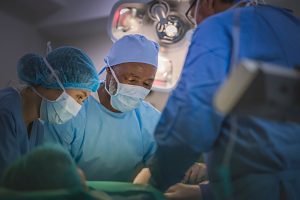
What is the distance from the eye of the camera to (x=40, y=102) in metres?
1.75

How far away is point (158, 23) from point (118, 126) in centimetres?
74

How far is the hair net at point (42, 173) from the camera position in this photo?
1.08 meters

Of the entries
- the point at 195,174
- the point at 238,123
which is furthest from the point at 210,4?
the point at 195,174

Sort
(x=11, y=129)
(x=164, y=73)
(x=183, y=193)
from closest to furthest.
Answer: (x=183, y=193)
(x=11, y=129)
(x=164, y=73)

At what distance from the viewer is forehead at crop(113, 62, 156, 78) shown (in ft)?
6.34

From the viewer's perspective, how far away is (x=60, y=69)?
5.64ft

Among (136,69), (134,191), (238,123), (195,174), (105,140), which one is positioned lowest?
(195,174)

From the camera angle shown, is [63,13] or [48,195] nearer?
[48,195]

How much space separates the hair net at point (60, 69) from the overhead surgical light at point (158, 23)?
23.1 inches

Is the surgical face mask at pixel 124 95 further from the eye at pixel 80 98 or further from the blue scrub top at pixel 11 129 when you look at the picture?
the blue scrub top at pixel 11 129

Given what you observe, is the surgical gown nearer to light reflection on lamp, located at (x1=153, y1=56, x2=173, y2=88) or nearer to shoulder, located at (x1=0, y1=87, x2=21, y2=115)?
shoulder, located at (x1=0, y1=87, x2=21, y2=115)

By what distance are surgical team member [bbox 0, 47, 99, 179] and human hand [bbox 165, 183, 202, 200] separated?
64 centimetres

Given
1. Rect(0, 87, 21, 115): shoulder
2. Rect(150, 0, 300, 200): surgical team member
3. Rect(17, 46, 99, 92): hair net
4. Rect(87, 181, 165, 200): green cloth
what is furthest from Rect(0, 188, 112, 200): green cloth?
Rect(17, 46, 99, 92): hair net

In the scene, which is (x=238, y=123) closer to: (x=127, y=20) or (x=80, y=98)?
(x=80, y=98)
